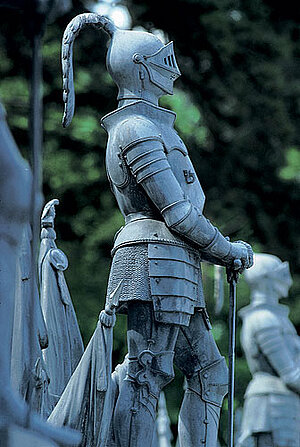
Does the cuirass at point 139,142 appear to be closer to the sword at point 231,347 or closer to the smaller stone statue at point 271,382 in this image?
the sword at point 231,347

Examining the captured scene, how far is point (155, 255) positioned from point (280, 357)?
442 cm

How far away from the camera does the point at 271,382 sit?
1282 cm

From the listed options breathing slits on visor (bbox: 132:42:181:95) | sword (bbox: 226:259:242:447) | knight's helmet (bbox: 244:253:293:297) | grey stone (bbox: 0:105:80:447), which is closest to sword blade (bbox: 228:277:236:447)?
sword (bbox: 226:259:242:447)

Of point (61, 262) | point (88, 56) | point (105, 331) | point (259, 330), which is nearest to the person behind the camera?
point (105, 331)

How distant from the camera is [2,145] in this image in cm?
587

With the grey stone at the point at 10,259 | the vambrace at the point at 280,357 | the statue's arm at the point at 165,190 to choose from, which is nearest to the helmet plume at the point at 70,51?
the statue's arm at the point at 165,190

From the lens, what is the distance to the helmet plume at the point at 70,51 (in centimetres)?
891

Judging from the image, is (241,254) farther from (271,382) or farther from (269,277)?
(269,277)

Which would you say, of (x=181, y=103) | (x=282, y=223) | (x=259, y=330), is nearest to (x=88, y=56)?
(x=181, y=103)

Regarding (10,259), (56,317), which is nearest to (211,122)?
(56,317)

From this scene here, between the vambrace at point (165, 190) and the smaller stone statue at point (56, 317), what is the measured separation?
5.08 feet

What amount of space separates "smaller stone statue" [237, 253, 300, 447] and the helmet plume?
4289 millimetres

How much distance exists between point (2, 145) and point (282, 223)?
45.0 feet

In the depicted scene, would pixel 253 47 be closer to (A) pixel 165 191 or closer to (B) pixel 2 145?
(A) pixel 165 191
